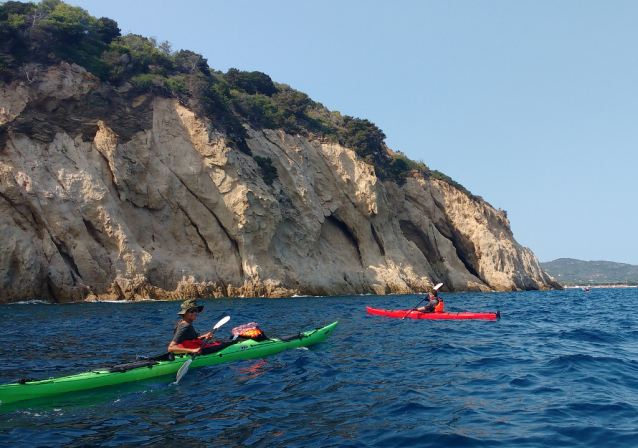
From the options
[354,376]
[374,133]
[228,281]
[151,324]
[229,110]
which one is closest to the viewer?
[354,376]

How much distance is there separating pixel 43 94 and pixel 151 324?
62.1ft

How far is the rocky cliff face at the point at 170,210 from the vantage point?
2389cm

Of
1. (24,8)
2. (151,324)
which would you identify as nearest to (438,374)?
(151,324)

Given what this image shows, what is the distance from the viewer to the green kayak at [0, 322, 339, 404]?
695cm

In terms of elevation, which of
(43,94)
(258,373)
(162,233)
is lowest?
(258,373)

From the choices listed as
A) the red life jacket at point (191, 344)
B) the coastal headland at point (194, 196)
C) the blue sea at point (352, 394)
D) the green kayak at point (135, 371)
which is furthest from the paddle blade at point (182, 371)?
the coastal headland at point (194, 196)

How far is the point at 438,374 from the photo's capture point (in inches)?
338

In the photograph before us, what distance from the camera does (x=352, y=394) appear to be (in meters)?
7.25

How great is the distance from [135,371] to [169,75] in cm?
3252

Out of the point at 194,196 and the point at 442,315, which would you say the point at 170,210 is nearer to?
the point at 194,196

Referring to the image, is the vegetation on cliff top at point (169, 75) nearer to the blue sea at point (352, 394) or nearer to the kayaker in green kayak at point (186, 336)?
the blue sea at point (352, 394)

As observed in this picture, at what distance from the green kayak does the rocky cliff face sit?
16412mm

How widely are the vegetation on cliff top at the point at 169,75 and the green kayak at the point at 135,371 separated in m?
23.5

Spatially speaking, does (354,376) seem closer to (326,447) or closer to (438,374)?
(438,374)
